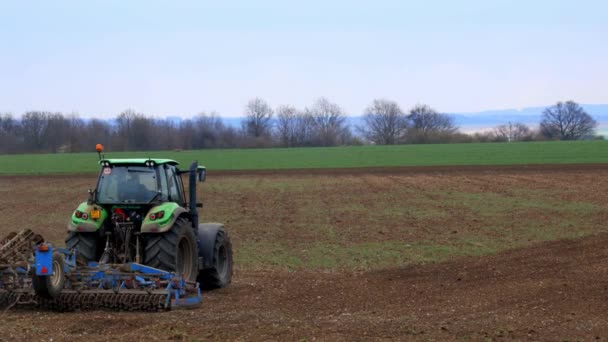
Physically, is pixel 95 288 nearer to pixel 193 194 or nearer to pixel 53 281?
pixel 53 281

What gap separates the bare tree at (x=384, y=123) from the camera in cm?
11728

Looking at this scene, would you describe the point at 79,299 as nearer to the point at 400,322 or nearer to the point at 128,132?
the point at 400,322

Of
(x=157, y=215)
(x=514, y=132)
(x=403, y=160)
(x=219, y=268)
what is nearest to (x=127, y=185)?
(x=157, y=215)

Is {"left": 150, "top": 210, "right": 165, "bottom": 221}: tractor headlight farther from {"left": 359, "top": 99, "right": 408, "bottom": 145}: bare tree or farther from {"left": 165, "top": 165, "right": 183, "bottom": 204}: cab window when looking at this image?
{"left": 359, "top": 99, "right": 408, "bottom": 145}: bare tree

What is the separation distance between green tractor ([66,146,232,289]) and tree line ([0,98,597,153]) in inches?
2995

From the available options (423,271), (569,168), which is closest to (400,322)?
(423,271)

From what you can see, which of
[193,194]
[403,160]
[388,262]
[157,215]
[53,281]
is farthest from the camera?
[403,160]

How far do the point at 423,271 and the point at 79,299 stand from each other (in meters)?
6.36

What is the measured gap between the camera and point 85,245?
11031 millimetres

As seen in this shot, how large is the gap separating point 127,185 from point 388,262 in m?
6.15

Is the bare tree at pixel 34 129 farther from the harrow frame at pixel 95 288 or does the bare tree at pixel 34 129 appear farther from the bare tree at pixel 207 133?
the harrow frame at pixel 95 288

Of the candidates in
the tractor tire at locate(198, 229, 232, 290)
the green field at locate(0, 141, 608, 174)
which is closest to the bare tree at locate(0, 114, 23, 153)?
the green field at locate(0, 141, 608, 174)

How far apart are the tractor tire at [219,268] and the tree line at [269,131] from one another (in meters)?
75.1

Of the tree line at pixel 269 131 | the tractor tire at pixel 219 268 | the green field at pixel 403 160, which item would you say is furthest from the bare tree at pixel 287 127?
the tractor tire at pixel 219 268
